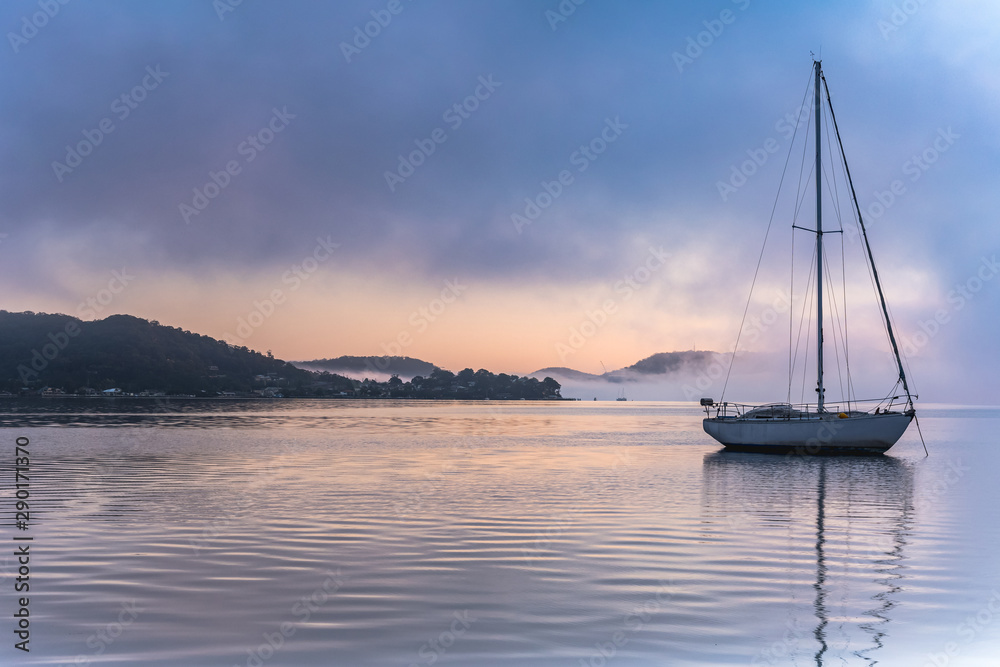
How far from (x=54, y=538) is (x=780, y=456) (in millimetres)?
47806

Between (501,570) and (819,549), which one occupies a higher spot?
(819,549)

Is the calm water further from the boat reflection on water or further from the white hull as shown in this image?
the white hull

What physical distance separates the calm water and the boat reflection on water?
76 mm

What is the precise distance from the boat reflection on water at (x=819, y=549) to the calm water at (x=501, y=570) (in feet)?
0.25

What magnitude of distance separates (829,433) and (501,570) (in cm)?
4323

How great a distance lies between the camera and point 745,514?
26656 millimetres

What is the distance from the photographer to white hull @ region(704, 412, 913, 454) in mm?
53781

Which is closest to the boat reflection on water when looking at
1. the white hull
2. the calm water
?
the calm water

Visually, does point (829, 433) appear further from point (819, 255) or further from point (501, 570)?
point (501, 570)

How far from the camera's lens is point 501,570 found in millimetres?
17109

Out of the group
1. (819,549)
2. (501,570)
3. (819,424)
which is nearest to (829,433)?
(819,424)

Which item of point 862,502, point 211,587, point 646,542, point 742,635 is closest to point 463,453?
point 862,502

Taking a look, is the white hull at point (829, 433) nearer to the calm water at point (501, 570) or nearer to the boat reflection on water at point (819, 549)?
the boat reflection on water at point (819, 549)

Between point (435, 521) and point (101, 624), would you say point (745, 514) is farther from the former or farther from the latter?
point (101, 624)
